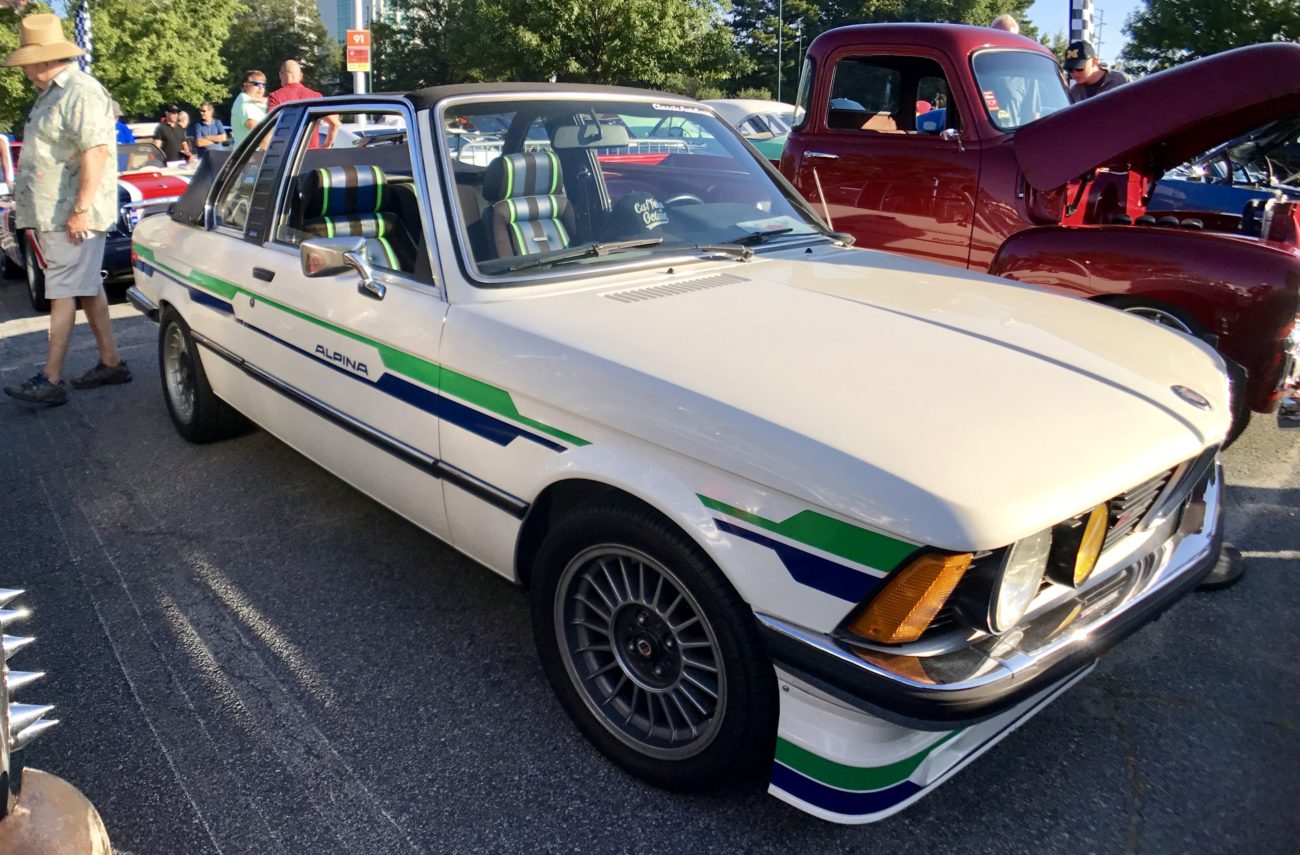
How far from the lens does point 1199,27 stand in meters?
31.0

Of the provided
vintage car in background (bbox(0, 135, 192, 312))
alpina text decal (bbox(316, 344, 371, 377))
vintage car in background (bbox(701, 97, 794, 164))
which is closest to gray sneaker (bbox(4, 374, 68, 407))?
vintage car in background (bbox(0, 135, 192, 312))

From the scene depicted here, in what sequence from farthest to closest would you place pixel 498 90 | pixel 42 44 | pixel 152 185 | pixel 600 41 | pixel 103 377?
1. pixel 600 41
2. pixel 152 185
3. pixel 103 377
4. pixel 42 44
5. pixel 498 90

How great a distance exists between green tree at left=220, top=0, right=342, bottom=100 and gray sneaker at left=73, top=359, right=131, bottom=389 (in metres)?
57.5

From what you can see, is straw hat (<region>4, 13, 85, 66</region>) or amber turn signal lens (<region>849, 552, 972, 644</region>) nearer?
amber turn signal lens (<region>849, 552, 972, 644</region>)

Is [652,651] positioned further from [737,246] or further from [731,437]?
[737,246]

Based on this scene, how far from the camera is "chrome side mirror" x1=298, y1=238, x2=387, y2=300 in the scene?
2840mm

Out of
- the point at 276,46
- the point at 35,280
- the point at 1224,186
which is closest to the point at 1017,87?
the point at 1224,186

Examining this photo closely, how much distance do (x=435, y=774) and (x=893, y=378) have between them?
4.80 feet

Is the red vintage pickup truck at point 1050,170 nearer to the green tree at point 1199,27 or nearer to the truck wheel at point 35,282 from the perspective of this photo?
the truck wheel at point 35,282

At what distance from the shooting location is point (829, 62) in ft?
18.6

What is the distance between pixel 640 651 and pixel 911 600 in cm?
78

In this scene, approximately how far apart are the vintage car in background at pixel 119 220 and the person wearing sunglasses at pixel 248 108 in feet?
2.74

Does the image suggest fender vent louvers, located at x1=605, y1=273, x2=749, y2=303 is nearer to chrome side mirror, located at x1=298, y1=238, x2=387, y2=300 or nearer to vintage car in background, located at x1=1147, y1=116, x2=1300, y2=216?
chrome side mirror, located at x1=298, y1=238, x2=387, y2=300

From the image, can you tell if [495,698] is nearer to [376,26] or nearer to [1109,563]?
[1109,563]
